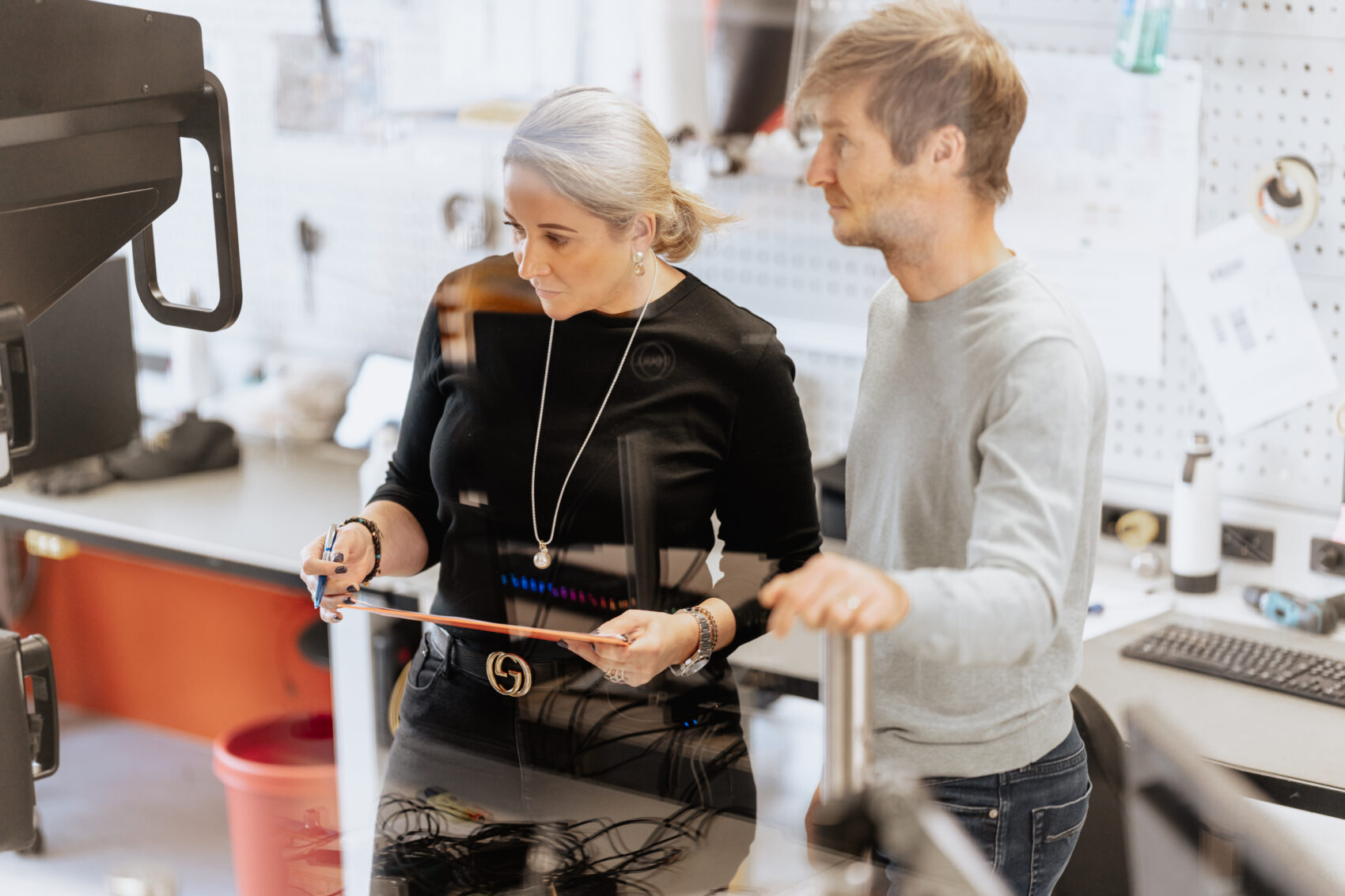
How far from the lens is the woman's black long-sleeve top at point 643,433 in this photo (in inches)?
38.8

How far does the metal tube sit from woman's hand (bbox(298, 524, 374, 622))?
408mm

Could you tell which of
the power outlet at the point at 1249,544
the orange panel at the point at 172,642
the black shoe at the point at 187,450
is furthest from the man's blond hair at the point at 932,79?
the black shoe at the point at 187,450

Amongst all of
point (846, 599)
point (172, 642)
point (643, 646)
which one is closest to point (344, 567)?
point (643, 646)

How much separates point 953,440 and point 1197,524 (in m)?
0.65

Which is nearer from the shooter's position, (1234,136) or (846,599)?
(846,599)

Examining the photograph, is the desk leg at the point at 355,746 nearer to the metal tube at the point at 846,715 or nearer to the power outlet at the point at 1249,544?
the metal tube at the point at 846,715

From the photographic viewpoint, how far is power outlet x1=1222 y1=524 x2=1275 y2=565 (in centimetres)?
144

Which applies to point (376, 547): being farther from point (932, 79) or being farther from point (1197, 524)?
point (1197, 524)

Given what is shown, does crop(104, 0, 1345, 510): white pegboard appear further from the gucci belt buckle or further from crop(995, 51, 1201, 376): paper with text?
the gucci belt buckle

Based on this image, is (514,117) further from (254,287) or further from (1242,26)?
(1242,26)

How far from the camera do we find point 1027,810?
3.26ft

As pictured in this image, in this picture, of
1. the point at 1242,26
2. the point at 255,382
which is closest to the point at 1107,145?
the point at 1242,26

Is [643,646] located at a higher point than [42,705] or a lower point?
higher

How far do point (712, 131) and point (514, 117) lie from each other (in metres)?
0.22
